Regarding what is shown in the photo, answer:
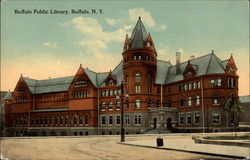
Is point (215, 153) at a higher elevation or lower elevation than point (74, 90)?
lower

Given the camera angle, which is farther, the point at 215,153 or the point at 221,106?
the point at 221,106

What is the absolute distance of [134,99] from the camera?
51.1m

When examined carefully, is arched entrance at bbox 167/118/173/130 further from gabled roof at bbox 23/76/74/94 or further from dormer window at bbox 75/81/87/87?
gabled roof at bbox 23/76/74/94

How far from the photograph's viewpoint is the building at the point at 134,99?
4400 centimetres

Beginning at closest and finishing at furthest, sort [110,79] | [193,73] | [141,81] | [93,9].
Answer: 1. [93,9]
2. [193,73]
3. [141,81]
4. [110,79]

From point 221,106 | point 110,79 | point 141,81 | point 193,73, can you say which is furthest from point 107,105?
point 221,106

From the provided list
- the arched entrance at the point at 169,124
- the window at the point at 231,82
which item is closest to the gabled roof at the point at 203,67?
the window at the point at 231,82

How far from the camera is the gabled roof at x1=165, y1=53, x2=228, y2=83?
43.1m

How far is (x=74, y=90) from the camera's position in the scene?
55.0 meters

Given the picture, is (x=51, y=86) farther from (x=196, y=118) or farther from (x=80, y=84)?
(x=196, y=118)

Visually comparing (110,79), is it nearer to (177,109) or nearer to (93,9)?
(177,109)

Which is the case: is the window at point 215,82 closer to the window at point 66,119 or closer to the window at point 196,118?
the window at point 196,118

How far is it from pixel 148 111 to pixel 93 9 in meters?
36.0

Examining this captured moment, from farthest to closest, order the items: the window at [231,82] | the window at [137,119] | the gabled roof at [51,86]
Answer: the gabled roof at [51,86]
the window at [137,119]
the window at [231,82]
